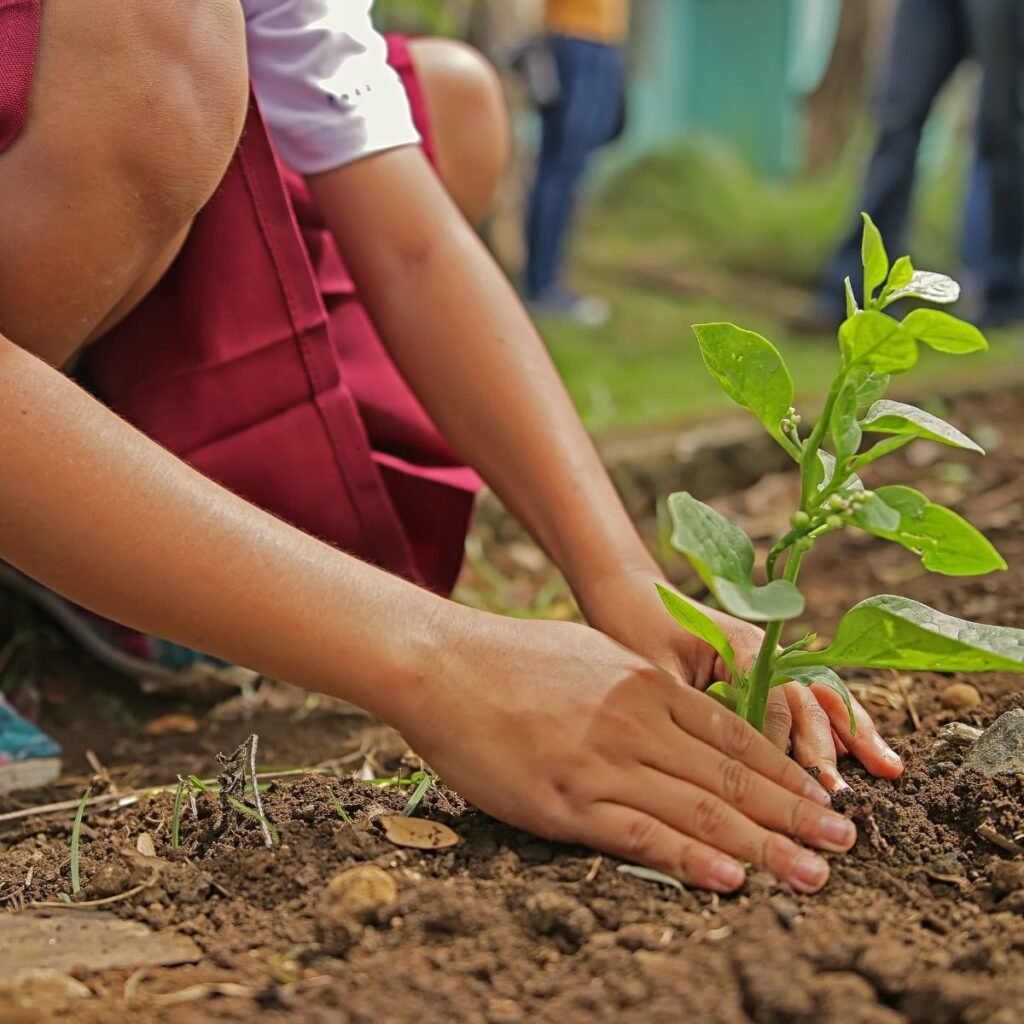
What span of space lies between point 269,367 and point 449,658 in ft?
2.09

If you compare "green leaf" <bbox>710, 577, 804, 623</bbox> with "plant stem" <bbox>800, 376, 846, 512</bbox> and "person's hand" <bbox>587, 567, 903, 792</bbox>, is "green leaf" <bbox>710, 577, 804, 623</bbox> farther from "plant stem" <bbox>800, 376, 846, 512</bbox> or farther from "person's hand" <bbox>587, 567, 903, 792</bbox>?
"person's hand" <bbox>587, 567, 903, 792</bbox>

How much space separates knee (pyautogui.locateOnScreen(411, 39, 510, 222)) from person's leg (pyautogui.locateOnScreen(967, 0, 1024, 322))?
246 centimetres

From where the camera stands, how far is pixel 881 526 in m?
0.96

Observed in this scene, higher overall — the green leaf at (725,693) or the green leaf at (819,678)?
the green leaf at (819,678)

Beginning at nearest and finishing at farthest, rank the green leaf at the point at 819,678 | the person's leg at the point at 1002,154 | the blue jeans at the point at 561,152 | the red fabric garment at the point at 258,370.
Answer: the green leaf at the point at 819,678
the red fabric garment at the point at 258,370
the person's leg at the point at 1002,154
the blue jeans at the point at 561,152

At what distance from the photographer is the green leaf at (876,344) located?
964mm

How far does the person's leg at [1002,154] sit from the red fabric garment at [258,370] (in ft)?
9.58

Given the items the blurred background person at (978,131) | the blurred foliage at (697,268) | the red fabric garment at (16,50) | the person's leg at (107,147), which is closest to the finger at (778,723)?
the person's leg at (107,147)

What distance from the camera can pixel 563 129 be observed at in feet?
16.3

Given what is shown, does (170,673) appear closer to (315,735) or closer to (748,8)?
(315,735)

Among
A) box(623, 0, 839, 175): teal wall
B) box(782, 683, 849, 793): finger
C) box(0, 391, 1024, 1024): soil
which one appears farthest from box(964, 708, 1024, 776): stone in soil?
box(623, 0, 839, 175): teal wall

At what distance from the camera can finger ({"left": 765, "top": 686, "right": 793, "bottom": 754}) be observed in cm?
115

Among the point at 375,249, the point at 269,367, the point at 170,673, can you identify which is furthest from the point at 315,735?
the point at 375,249

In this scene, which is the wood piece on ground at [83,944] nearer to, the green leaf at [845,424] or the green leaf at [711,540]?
the green leaf at [711,540]
